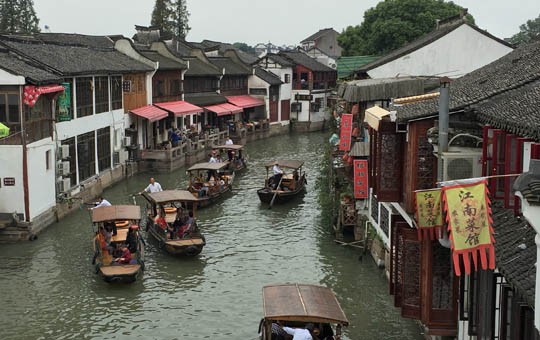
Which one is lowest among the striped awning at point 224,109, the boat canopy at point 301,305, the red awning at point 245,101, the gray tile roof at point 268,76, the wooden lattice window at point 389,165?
the boat canopy at point 301,305

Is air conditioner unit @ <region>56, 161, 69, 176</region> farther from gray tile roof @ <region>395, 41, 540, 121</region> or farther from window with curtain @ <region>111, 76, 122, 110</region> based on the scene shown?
gray tile roof @ <region>395, 41, 540, 121</region>

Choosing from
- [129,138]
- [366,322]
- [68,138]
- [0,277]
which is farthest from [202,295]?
[129,138]

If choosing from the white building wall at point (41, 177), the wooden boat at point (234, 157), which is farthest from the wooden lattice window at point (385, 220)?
the wooden boat at point (234, 157)

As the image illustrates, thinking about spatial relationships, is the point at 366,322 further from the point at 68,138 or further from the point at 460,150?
the point at 68,138

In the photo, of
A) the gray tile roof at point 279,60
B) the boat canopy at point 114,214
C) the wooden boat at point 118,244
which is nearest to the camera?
the wooden boat at point 118,244

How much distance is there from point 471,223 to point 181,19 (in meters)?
72.6

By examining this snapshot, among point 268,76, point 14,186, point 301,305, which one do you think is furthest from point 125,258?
point 268,76

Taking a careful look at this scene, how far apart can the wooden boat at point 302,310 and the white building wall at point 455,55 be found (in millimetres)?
17190

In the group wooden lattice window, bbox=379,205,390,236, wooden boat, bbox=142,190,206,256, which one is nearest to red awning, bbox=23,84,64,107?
wooden boat, bbox=142,190,206,256

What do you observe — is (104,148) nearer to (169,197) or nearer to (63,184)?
(63,184)

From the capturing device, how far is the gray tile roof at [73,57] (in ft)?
92.9

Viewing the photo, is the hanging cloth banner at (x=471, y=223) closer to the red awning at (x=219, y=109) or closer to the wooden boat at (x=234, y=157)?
the wooden boat at (x=234, y=157)

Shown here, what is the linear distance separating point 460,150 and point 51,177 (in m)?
18.7

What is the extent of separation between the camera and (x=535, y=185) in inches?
263
